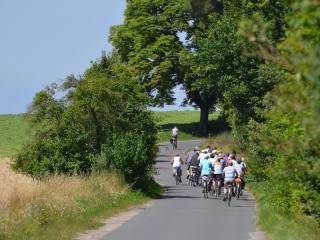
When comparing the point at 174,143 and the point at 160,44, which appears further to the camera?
the point at 160,44

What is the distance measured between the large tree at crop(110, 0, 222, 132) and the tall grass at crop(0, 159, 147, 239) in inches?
1604

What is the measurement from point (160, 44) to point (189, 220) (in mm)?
47560

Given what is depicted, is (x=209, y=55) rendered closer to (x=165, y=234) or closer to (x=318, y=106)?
(x=165, y=234)

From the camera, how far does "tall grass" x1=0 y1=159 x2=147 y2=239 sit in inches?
730

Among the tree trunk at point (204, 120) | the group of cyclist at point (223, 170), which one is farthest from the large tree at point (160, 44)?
the group of cyclist at point (223, 170)

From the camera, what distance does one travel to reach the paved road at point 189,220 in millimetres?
19125

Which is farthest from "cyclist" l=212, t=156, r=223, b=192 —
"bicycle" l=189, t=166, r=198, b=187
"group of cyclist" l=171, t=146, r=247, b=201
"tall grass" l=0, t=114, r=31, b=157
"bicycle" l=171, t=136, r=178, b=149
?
"bicycle" l=171, t=136, r=178, b=149

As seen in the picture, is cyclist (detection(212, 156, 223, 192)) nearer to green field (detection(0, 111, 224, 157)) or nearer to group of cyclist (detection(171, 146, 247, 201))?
group of cyclist (detection(171, 146, 247, 201))

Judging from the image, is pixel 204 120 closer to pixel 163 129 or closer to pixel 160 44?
pixel 163 129

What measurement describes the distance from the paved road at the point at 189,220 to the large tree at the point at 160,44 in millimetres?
35320

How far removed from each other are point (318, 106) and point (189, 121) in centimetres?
7837

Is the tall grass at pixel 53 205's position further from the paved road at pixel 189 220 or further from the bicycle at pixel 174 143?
the bicycle at pixel 174 143

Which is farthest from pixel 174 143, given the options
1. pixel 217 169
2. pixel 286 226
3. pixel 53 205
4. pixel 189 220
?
pixel 286 226

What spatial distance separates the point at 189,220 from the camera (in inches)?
902
